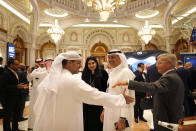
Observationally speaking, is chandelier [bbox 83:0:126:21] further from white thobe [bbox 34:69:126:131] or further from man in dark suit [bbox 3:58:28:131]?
white thobe [bbox 34:69:126:131]

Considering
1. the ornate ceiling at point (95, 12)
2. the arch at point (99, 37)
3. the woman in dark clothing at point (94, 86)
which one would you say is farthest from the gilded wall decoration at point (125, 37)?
the woman in dark clothing at point (94, 86)

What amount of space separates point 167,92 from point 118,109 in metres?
0.60

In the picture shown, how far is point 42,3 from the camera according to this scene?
902 centimetres

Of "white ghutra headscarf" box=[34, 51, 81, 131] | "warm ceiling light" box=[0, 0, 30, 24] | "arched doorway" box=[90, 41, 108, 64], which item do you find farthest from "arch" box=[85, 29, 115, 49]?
"white ghutra headscarf" box=[34, 51, 81, 131]

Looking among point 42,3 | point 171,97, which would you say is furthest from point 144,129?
point 42,3

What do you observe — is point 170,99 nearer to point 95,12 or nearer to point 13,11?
point 13,11

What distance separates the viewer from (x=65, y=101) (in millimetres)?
1491

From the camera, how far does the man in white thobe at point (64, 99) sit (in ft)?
4.75

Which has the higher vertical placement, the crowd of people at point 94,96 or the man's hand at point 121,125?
the crowd of people at point 94,96

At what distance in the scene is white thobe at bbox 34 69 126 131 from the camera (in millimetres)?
1449

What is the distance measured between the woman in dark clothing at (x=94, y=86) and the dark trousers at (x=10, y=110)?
1.70 meters

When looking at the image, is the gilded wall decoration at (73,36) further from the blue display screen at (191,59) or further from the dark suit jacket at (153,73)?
the dark suit jacket at (153,73)

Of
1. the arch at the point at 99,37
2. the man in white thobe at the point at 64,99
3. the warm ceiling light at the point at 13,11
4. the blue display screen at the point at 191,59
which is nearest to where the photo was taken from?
the man in white thobe at the point at 64,99

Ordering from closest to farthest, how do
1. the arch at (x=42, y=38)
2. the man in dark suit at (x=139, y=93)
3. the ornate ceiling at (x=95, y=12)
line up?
the man in dark suit at (x=139, y=93), the ornate ceiling at (x=95, y=12), the arch at (x=42, y=38)
